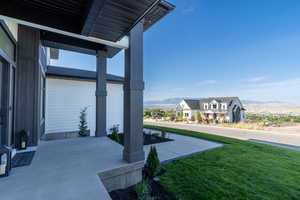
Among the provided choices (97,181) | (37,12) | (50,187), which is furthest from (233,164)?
(37,12)

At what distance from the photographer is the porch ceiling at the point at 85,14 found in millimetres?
1748

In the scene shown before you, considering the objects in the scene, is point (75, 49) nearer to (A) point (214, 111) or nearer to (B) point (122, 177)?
(B) point (122, 177)

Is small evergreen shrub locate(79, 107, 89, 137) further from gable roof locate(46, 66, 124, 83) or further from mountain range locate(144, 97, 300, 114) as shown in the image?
mountain range locate(144, 97, 300, 114)

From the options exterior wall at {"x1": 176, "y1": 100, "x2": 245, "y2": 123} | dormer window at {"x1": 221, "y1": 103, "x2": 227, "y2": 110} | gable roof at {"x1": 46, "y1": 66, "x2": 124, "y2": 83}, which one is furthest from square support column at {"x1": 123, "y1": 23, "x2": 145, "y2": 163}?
dormer window at {"x1": 221, "y1": 103, "x2": 227, "y2": 110}

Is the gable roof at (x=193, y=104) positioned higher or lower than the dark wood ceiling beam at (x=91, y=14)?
lower

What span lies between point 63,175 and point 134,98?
1.97 meters

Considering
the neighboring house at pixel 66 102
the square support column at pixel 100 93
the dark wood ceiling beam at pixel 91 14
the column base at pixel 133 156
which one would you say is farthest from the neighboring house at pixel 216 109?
the dark wood ceiling beam at pixel 91 14

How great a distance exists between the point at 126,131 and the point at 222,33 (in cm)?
1438

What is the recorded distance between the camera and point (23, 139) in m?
3.40

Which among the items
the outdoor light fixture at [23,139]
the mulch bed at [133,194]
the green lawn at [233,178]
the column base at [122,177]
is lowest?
the green lawn at [233,178]

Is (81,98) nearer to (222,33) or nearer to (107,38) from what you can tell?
(107,38)

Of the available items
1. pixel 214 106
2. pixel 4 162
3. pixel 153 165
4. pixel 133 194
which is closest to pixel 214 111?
pixel 214 106

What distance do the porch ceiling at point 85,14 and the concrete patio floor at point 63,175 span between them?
8.55 ft

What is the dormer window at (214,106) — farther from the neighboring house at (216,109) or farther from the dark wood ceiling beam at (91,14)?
the dark wood ceiling beam at (91,14)
